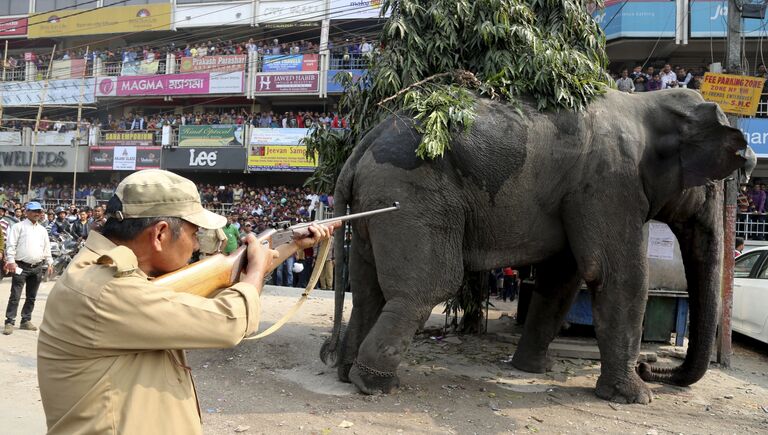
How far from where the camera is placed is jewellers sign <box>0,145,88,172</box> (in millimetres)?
27281

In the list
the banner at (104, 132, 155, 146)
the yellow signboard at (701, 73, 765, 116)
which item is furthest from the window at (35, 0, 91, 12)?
the yellow signboard at (701, 73, 765, 116)

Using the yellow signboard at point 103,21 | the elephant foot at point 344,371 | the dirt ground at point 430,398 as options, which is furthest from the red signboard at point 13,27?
the elephant foot at point 344,371

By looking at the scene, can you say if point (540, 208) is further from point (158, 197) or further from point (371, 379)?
point (158, 197)

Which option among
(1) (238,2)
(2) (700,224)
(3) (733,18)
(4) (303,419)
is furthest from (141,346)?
(1) (238,2)

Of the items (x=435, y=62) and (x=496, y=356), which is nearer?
(x=435, y=62)

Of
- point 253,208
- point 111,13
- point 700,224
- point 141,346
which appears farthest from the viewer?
point 111,13

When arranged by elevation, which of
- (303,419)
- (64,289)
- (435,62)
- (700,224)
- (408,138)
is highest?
(435,62)

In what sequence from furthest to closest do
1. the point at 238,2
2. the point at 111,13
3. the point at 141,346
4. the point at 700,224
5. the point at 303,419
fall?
the point at 111,13, the point at 238,2, the point at 700,224, the point at 303,419, the point at 141,346

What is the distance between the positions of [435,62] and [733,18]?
169 inches

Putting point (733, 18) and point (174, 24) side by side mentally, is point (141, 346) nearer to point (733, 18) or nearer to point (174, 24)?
point (733, 18)

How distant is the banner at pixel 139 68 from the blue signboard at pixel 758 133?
964 inches

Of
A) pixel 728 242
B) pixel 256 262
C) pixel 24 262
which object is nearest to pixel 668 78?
pixel 728 242

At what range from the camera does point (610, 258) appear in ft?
17.5

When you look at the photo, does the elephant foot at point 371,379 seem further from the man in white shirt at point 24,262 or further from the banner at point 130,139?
the banner at point 130,139
